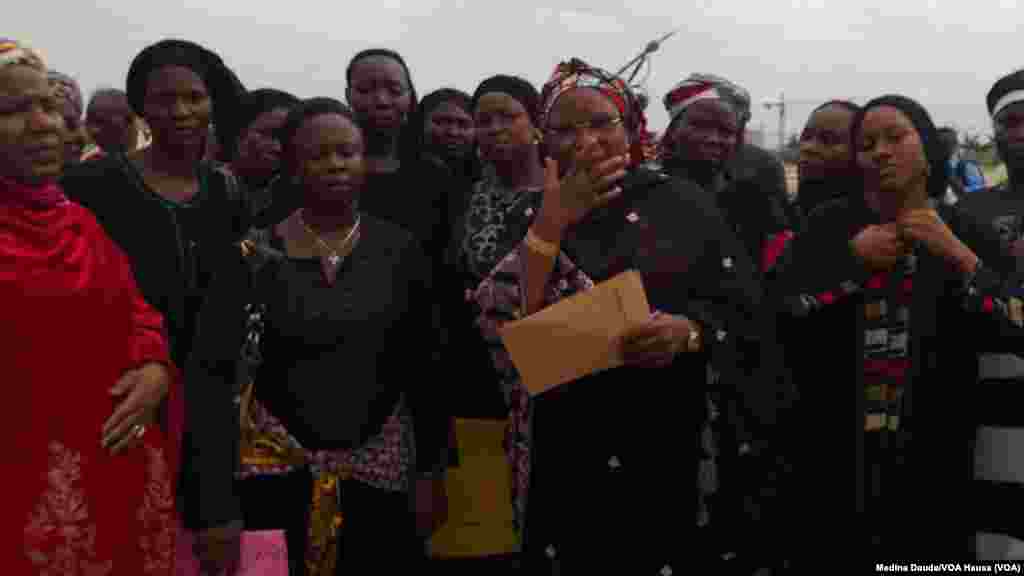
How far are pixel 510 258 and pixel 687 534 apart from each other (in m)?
0.98

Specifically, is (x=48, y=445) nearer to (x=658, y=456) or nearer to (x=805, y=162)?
(x=658, y=456)

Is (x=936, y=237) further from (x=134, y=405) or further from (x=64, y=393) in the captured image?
(x=64, y=393)

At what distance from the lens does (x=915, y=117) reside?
11.3ft

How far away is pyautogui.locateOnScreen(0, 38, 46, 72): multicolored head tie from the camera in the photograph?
98.5 inches

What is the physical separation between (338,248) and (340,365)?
0.41 m

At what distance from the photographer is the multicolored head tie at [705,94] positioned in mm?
5012

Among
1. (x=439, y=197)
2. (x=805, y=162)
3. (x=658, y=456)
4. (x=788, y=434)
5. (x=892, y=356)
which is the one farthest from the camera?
(x=805, y=162)

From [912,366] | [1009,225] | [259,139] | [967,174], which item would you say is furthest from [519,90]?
[967,174]

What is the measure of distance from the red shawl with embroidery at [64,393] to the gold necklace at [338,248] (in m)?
0.81

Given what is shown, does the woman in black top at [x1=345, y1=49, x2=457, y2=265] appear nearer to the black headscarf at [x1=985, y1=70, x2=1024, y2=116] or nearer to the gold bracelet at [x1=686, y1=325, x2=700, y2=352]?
the gold bracelet at [x1=686, y1=325, x2=700, y2=352]

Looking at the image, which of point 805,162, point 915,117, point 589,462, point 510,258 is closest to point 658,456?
point 589,462

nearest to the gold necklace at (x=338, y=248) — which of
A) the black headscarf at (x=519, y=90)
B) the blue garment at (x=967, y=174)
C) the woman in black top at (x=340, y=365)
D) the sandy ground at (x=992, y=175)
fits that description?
the woman in black top at (x=340, y=365)

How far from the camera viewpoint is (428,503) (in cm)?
352

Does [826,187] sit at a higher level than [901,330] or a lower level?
higher
